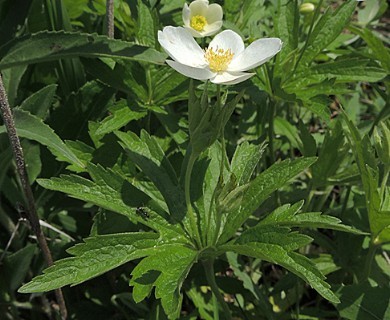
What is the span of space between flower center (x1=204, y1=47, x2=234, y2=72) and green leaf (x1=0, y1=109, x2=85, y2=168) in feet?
1.25

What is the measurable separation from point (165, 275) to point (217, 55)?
0.52m

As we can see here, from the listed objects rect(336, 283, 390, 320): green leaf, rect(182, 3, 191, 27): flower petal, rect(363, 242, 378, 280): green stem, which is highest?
rect(182, 3, 191, 27): flower petal

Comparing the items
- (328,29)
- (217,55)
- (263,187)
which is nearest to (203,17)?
(217,55)

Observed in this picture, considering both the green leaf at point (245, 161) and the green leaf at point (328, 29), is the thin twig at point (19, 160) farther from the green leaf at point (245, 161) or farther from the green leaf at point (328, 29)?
the green leaf at point (328, 29)

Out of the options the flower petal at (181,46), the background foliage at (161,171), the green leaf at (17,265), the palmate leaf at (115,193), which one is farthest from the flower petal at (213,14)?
the green leaf at (17,265)

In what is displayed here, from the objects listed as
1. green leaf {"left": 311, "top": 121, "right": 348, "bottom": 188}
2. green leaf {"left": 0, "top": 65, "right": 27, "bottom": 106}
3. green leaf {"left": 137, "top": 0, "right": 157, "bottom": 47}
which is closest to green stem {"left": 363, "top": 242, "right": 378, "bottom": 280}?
green leaf {"left": 311, "top": 121, "right": 348, "bottom": 188}

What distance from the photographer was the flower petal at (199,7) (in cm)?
162

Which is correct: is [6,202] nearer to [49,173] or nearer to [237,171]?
[49,173]

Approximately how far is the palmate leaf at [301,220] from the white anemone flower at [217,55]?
1.05 ft

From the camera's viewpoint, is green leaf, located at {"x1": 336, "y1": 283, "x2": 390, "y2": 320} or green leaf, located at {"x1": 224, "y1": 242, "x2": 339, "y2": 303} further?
green leaf, located at {"x1": 336, "y1": 283, "x2": 390, "y2": 320}

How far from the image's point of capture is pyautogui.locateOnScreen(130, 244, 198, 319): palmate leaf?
1.23 m

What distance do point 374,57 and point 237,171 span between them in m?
0.70

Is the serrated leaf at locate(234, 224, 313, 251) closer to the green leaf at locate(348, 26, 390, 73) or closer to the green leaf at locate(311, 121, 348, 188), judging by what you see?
the green leaf at locate(311, 121, 348, 188)

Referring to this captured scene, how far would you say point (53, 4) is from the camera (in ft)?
5.58
